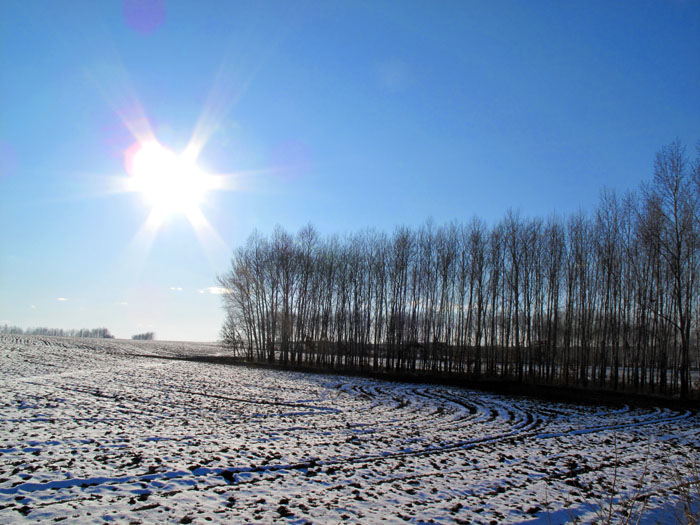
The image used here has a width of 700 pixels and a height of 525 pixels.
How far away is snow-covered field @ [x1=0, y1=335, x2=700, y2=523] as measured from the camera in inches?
249

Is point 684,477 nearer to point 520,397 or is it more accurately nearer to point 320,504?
point 320,504

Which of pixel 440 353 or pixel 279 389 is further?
pixel 440 353

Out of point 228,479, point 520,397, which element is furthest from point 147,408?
point 520,397

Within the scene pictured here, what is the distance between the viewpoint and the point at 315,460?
8891 mm

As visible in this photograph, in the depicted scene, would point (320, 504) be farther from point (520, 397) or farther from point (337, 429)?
point (520, 397)

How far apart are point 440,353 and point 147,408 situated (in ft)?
104

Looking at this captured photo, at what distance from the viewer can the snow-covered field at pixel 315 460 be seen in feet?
20.8

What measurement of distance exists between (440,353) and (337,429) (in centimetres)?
3049

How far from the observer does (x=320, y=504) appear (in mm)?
6547

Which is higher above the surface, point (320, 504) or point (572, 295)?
point (572, 295)

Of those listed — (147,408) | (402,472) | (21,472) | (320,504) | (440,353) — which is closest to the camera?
(320,504)

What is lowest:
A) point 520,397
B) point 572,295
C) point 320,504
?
point 520,397

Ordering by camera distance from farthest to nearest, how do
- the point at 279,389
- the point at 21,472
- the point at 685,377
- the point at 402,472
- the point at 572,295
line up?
the point at 572,295 < the point at 685,377 < the point at 279,389 < the point at 402,472 < the point at 21,472

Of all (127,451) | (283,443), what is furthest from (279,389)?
(127,451)
